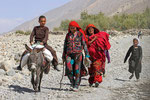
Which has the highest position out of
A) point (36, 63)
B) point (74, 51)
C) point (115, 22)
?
point (115, 22)

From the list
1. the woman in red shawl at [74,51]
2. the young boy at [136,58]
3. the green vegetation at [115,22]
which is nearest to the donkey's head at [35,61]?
the woman in red shawl at [74,51]

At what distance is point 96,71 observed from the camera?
8.00 meters

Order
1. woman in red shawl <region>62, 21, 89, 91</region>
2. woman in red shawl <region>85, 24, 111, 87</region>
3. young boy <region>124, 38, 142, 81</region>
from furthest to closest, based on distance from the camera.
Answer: young boy <region>124, 38, 142, 81</region> → woman in red shawl <region>85, 24, 111, 87</region> → woman in red shawl <region>62, 21, 89, 91</region>

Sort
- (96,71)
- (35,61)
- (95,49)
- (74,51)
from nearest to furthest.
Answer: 1. (35,61)
2. (74,51)
3. (96,71)
4. (95,49)

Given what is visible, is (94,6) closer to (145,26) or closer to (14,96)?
(145,26)

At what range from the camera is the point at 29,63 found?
6617 mm

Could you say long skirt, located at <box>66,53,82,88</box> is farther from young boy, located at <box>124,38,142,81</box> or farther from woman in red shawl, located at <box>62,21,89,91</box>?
young boy, located at <box>124,38,142,81</box>

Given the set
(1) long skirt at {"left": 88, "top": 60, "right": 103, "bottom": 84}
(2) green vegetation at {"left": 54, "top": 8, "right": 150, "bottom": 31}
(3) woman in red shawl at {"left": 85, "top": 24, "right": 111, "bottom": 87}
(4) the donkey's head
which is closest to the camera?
(4) the donkey's head

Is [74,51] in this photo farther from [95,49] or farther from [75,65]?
[95,49]

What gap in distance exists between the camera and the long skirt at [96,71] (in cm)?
794

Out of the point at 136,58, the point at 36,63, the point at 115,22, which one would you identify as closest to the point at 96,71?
the point at 36,63

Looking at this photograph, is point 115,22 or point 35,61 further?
point 115,22

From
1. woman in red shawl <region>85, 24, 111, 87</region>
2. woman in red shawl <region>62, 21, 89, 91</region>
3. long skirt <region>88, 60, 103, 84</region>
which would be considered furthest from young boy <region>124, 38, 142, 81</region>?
woman in red shawl <region>62, 21, 89, 91</region>

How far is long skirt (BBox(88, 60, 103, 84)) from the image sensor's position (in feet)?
26.1
